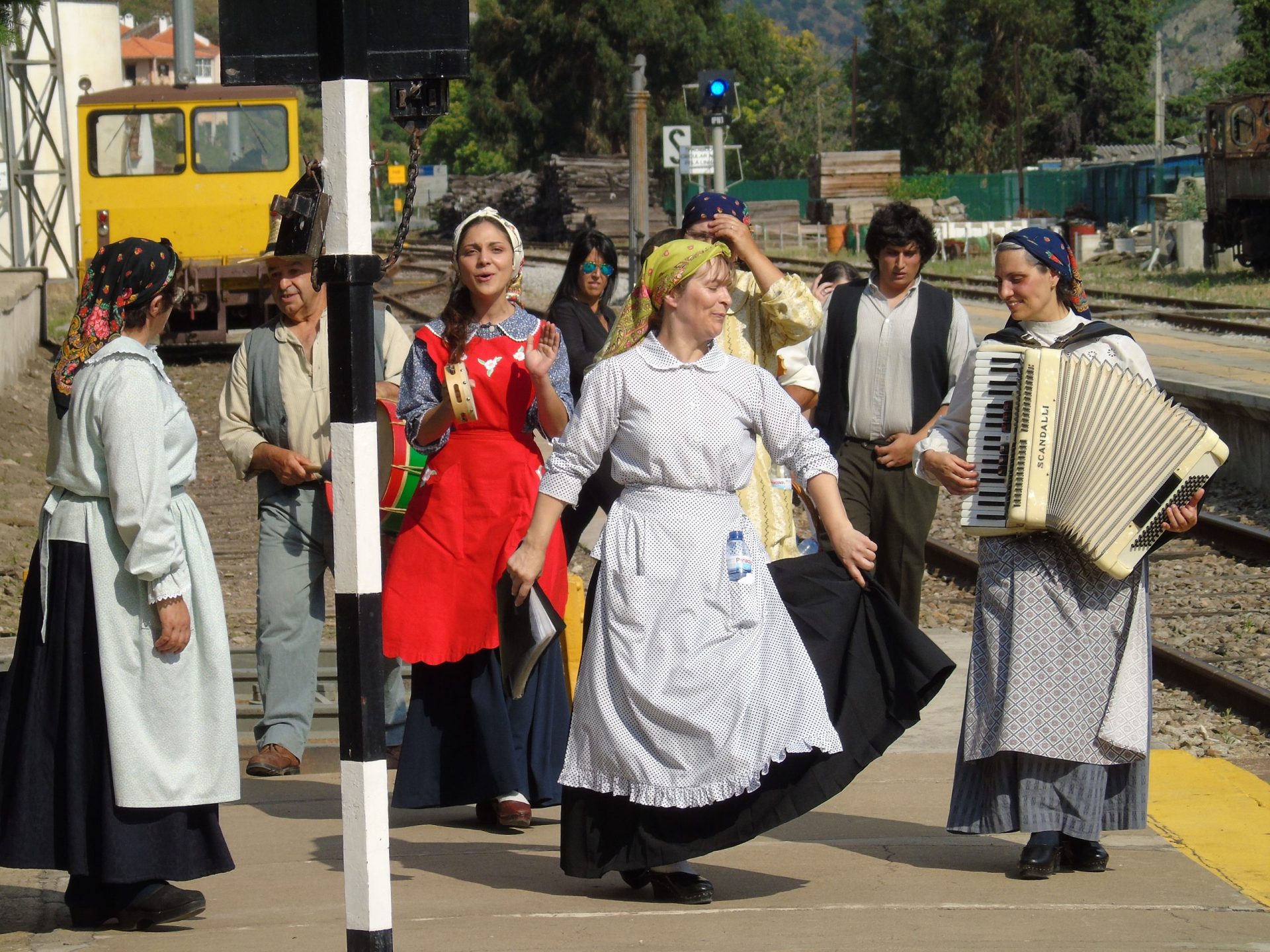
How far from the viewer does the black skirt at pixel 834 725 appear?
461cm

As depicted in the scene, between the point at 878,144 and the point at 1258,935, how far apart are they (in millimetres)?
86252

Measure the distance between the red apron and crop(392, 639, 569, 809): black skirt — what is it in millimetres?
113

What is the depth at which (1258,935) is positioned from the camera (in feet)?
14.1

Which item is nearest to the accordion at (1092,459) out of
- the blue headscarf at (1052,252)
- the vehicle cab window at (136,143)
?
the blue headscarf at (1052,252)

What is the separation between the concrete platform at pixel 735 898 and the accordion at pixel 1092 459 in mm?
919

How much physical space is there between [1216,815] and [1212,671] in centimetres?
216

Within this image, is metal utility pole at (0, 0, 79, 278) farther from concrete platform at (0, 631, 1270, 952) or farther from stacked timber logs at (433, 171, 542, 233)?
stacked timber logs at (433, 171, 542, 233)

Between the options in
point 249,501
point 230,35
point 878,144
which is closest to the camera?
point 230,35

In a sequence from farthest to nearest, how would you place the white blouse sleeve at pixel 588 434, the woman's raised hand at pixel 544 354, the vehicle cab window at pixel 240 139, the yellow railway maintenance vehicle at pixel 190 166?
the vehicle cab window at pixel 240 139
the yellow railway maintenance vehicle at pixel 190 166
the woman's raised hand at pixel 544 354
the white blouse sleeve at pixel 588 434

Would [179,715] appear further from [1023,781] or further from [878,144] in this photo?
[878,144]

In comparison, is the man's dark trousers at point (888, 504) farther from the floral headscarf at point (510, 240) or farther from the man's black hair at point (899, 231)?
the floral headscarf at point (510, 240)

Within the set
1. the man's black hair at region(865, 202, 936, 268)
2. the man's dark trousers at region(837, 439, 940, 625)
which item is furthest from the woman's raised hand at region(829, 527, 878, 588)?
the man's black hair at region(865, 202, 936, 268)

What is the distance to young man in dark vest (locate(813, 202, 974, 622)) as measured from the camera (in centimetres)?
666

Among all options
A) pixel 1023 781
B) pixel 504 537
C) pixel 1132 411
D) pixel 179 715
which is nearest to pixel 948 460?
pixel 1132 411
